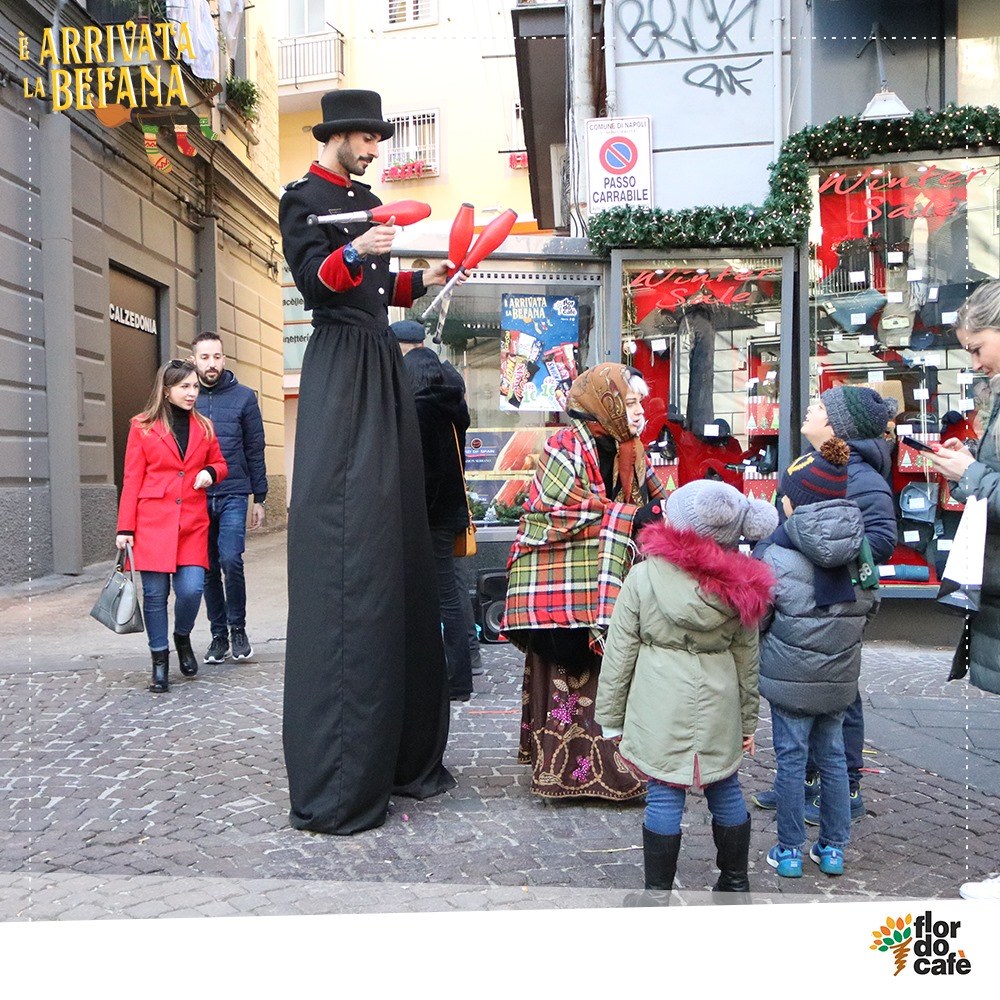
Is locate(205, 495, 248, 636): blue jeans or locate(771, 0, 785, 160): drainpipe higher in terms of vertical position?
locate(771, 0, 785, 160): drainpipe

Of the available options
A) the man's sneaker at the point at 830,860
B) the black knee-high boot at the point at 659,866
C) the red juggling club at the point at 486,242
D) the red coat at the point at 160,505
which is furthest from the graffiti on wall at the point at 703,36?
the black knee-high boot at the point at 659,866

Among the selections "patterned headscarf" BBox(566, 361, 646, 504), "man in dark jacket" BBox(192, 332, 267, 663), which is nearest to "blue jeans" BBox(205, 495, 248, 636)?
"man in dark jacket" BBox(192, 332, 267, 663)

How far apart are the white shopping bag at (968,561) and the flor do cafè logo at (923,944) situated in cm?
86

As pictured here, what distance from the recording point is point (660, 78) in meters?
7.87

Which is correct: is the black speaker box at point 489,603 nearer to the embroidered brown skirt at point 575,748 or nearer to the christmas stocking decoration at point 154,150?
the embroidered brown skirt at point 575,748

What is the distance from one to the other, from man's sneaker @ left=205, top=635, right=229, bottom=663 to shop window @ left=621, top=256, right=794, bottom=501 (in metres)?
3.30

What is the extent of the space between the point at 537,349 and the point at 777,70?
2.62m

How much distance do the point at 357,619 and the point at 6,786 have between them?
163cm

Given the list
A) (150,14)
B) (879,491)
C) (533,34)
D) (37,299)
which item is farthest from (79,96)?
(879,491)

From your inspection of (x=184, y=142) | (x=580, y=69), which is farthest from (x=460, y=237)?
(x=184, y=142)

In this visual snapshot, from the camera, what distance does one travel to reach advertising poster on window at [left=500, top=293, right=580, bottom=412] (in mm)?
7961

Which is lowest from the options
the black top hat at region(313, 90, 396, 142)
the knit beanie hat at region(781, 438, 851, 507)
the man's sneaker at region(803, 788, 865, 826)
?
the man's sneaker at region(803, 788, 865, 826)

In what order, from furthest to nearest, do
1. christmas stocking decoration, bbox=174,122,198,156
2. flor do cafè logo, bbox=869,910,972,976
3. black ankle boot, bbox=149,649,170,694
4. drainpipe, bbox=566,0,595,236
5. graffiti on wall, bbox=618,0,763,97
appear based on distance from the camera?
1. christmas stocking decoration, bbox=174,122,198,156
2. drainpipe, bbox=566,0,595,236
3. graffiti on wall, bbox=618,0,763,97
4. black ankle boot, bbox=149,649,170,694
5. flor do cafè logo, bbox=869,910,972,976

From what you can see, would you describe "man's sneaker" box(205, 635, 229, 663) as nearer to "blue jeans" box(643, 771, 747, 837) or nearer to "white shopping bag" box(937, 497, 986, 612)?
"blue jeans" box(643, 771, 747, 837)
